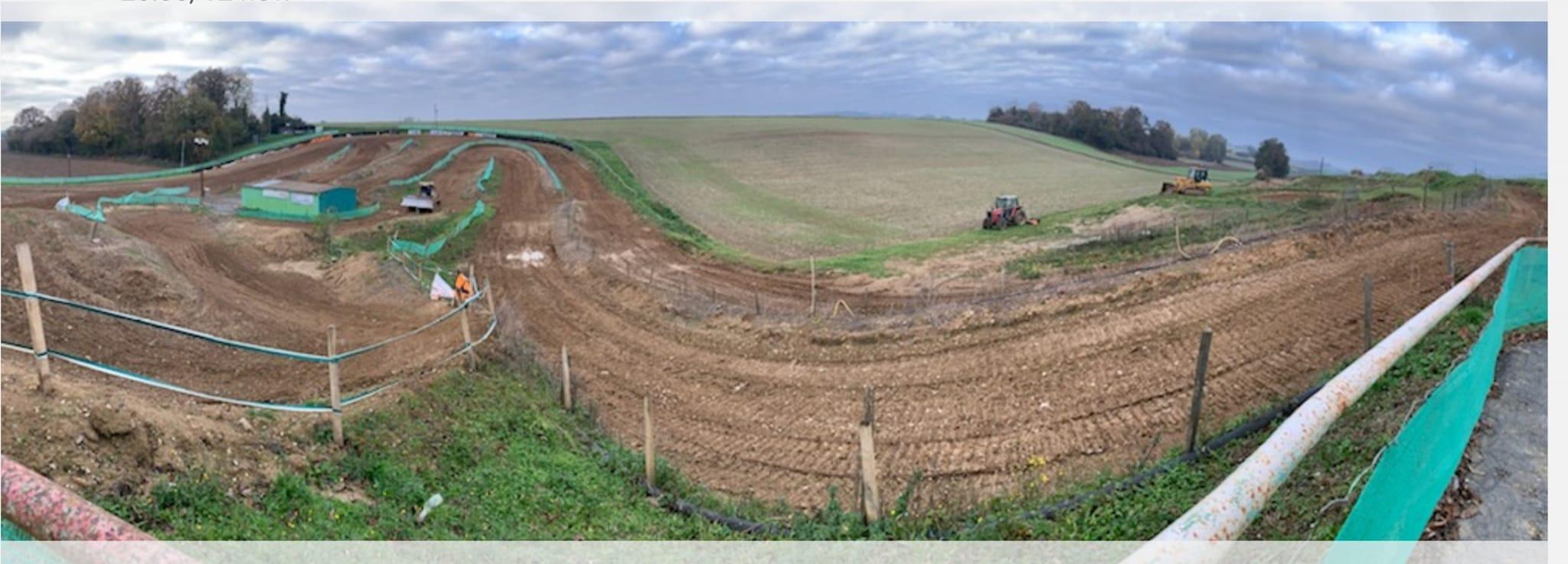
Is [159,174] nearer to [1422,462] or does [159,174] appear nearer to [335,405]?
[335,405]

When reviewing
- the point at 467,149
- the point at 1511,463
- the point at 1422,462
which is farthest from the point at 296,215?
the point at 1422,462

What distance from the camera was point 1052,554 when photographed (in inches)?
243

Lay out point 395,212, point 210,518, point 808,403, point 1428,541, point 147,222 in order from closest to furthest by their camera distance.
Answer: point 1428,541
point 210,518
point 808,403
point 147,222
point 395,212

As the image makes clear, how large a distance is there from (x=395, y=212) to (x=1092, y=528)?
112 feet

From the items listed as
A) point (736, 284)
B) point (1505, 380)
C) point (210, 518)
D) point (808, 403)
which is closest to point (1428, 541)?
point (1505, 380)

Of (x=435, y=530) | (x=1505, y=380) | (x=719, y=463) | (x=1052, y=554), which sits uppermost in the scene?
(x=1505, y=380)

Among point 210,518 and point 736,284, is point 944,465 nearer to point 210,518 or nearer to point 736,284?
point 210,518

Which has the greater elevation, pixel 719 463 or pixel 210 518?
pixel 210 518

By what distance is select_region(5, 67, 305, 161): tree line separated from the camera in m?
64.6

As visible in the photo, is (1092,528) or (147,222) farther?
(147,222)

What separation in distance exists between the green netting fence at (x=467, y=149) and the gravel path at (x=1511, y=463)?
3787 cm

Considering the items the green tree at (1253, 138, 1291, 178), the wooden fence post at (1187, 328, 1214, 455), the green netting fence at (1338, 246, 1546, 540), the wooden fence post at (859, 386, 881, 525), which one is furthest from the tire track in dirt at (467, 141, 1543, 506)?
the green tree at (1253, 138, 1291, 178)

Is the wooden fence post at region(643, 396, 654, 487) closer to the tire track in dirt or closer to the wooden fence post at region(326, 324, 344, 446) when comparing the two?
the tire track in dirt

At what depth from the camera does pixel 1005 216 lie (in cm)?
3519
